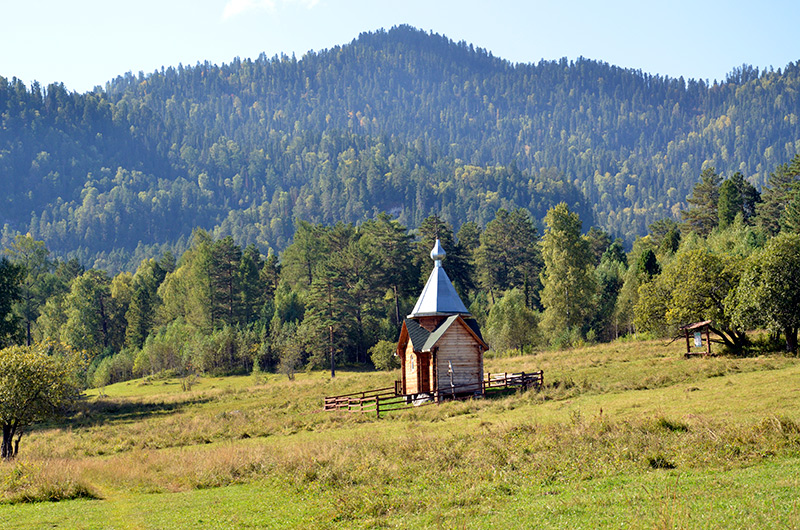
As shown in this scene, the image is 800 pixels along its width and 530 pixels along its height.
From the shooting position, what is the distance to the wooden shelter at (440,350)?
134 ft

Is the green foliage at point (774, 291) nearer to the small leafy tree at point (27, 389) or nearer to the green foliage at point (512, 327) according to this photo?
the green foliage at point (512, 327)

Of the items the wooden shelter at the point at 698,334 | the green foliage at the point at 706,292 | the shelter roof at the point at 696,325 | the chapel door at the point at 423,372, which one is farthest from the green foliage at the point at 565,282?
the chapel door at the point at 423,372

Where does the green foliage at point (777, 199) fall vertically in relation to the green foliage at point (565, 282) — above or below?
above

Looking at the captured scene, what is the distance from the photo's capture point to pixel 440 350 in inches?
1613

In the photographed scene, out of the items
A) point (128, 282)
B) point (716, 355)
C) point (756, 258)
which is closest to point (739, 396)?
point (716, 355)

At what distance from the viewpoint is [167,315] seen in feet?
338

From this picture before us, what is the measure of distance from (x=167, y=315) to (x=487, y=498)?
95.0 metres

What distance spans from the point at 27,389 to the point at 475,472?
23941 mm

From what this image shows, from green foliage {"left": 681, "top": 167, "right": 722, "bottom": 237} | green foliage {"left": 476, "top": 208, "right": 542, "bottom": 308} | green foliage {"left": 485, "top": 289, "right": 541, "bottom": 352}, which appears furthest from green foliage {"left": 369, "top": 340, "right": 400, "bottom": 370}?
green foliage {"left": 681, "top": 167, "right": 722, "bottom": 237}

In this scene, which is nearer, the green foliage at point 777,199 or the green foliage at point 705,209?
the green foliage at point 777,199

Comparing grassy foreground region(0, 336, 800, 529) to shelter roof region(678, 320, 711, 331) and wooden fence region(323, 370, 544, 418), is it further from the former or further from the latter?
shelter roof region(678, 320, 711, 331)

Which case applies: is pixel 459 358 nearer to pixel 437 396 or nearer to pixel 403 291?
pixel 437 396

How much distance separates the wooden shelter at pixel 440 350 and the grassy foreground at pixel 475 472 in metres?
6.10

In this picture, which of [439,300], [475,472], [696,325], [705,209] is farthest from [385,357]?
[705,209]
